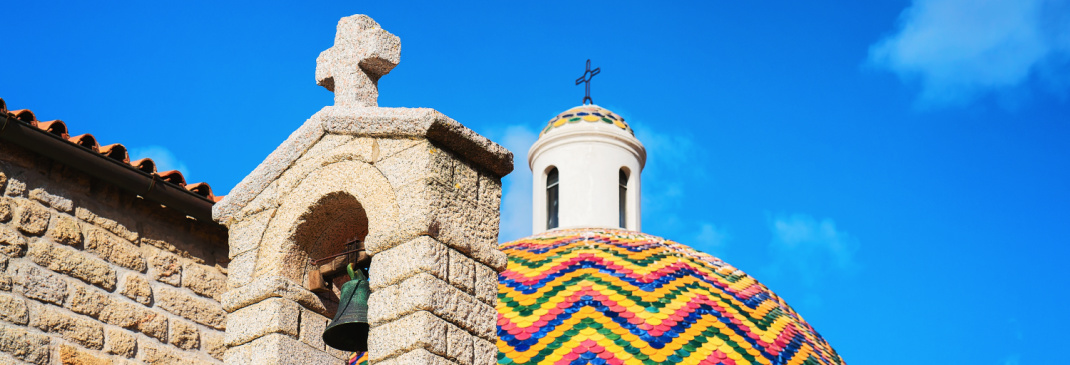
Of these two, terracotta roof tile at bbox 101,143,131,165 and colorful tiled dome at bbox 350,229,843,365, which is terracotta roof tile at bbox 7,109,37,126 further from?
colorful tiled dome at bbox 350,229,843,365

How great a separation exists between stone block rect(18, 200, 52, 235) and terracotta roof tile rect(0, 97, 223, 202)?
29 cm

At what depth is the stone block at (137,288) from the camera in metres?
5.55

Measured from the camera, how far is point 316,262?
5.05 metres

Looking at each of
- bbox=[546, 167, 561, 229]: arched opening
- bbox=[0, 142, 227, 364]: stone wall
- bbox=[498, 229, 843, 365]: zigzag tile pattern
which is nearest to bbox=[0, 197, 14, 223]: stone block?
bbox=[0, 142, 227, 364]: stone wall

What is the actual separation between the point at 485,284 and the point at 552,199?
8.00m

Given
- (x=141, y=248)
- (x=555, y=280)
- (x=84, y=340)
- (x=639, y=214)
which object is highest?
(x=639, y=214)

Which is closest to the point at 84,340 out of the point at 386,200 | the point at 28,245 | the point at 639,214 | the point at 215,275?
the point at 28,245

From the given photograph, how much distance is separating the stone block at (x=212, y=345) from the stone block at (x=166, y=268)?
250 mm

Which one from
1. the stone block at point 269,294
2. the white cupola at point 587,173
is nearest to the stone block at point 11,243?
the stone block at point 269,294

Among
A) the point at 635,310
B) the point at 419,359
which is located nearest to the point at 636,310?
the point at 635,310

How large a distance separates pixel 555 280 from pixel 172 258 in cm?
491

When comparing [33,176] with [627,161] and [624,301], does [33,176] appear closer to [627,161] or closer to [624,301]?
[624,301]

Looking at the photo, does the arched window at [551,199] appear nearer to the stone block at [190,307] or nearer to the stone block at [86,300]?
the stone block at [190,307]

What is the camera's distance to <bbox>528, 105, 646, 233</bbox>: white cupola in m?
12.3
